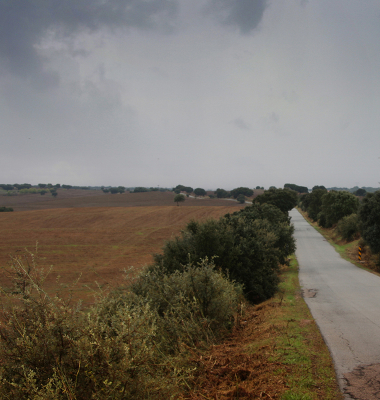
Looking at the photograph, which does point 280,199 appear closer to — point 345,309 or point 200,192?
point 345,309

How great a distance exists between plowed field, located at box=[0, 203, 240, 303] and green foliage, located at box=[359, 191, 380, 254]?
19.5 m

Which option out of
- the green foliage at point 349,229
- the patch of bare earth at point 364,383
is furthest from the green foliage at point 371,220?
the patch of bare earth at point 364,383

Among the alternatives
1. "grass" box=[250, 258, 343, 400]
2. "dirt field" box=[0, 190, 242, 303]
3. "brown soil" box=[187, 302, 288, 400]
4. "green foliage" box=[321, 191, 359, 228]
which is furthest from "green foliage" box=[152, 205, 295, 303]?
"green foliage" box=[321, 191, 359, 228]

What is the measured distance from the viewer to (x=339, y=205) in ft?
160

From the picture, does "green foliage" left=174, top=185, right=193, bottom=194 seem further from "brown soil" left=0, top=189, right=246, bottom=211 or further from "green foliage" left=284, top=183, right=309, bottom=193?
"brown soil" left=0, top=189, right=246, bottom=211

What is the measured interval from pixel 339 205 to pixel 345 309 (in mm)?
42783

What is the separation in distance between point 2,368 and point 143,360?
1790 millimetres

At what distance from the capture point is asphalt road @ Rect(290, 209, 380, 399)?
6.59m

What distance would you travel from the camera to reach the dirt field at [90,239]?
26819 millimetres

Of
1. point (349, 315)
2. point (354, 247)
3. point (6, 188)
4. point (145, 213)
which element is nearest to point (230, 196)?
point (145, 213)

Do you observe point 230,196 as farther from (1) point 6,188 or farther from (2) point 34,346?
(2) point 34,346

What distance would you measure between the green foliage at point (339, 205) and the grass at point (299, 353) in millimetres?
43153

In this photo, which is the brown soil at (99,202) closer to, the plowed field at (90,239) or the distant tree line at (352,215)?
the plowed field at (90,239)

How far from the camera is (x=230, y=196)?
164 m
